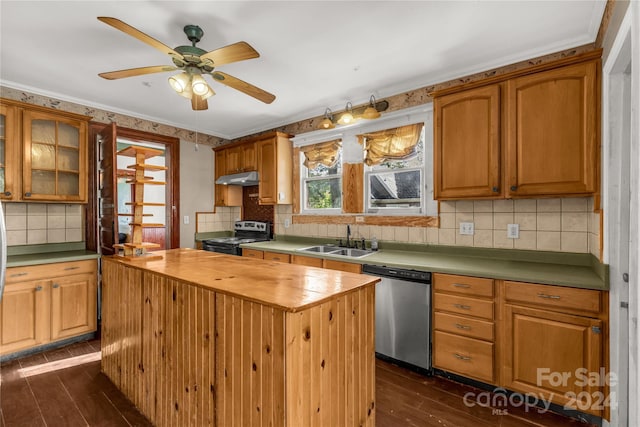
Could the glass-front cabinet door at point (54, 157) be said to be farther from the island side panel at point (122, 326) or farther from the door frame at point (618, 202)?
the door frame at point (618, 202)

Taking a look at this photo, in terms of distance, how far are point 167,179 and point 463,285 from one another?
394 centimetres

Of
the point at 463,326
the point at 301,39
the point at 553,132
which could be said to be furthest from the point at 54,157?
the point at 553,132

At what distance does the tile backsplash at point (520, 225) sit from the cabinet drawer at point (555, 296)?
34 centimetres

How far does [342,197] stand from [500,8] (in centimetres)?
224

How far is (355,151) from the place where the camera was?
3549mm

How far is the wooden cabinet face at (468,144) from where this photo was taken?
2.33 m

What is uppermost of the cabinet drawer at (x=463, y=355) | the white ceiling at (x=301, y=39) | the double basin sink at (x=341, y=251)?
the white ceiling at (x=301, y=39)

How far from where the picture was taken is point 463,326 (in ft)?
7.39

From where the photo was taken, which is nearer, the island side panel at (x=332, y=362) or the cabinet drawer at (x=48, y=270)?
the island side panel at (x=332, y=362)

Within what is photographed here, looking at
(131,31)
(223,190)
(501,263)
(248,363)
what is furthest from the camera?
(223,190)

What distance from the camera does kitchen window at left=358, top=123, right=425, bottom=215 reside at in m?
3.13

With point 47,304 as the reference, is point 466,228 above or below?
above

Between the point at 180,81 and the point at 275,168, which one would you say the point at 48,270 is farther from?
the point at 275,168

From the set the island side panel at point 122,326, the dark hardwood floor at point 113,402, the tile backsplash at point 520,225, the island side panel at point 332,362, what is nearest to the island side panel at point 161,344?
the island side panel at point 122,326
